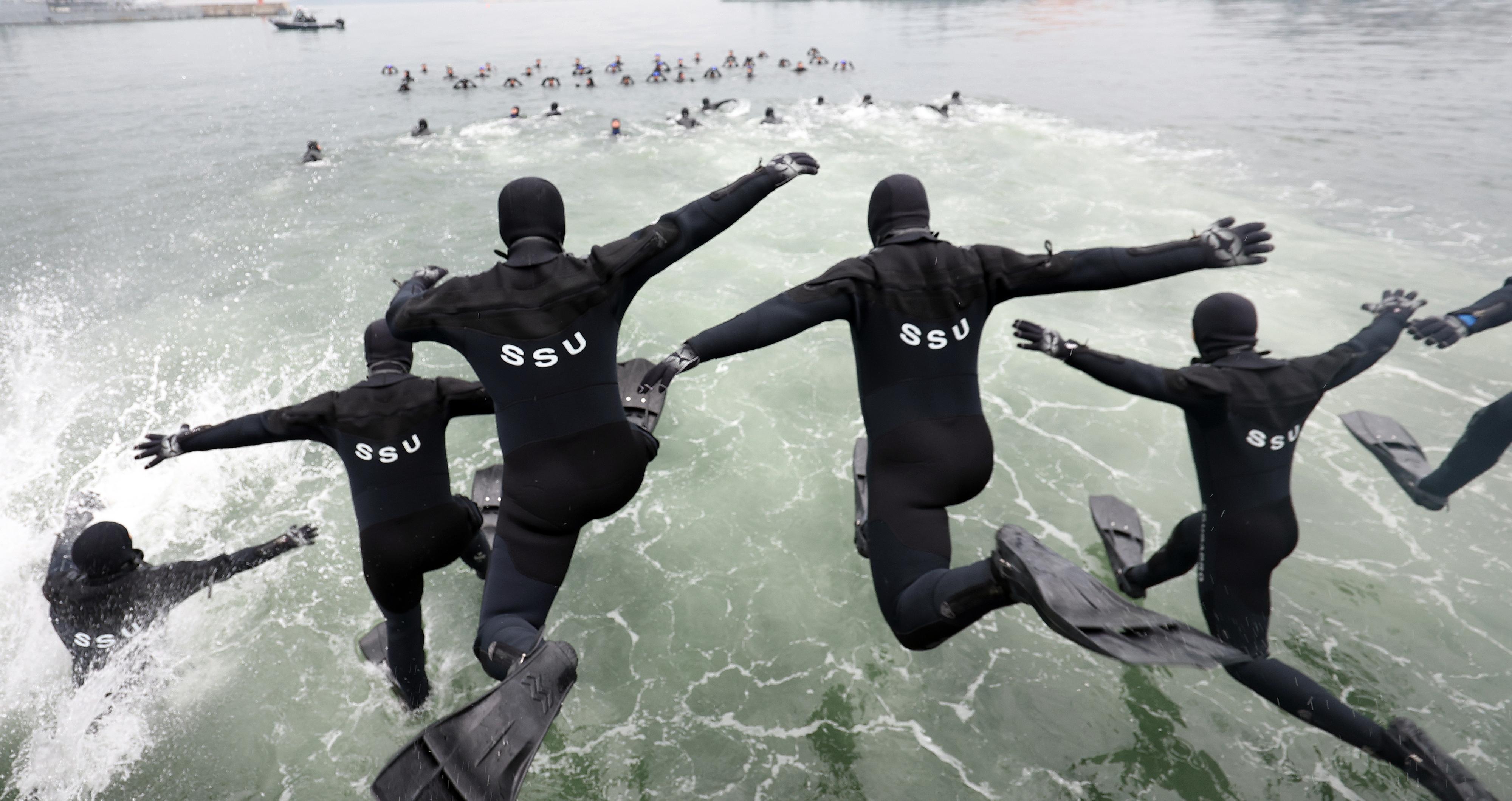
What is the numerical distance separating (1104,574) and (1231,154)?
59.7 ft

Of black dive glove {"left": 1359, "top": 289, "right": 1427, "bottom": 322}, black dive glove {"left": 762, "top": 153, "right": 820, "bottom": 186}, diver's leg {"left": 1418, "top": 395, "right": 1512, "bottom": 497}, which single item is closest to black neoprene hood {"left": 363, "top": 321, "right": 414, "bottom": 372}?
black dive glove {"left": 762, "top": 153, "right": 820, "bottom": 186}

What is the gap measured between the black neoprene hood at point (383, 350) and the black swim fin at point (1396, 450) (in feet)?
27.1

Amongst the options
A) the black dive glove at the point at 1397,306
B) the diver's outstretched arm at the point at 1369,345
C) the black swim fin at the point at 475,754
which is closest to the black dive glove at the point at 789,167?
the black swim fin at the point at 475,754

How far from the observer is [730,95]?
2972 cm

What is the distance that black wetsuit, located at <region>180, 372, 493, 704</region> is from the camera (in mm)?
4477

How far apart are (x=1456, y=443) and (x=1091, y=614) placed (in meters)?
5.61

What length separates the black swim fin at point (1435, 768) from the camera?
13.0 feet

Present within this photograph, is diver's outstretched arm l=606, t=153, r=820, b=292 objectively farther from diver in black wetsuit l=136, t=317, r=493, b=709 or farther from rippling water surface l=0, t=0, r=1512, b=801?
rippling water surface l=0, t=0, r=1512, b=801

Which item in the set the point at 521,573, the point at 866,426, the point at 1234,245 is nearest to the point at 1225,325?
the point at 1234,245

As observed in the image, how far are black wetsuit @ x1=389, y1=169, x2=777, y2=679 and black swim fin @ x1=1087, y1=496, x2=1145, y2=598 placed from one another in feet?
13.4

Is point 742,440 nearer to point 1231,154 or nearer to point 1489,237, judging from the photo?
point 1489,237

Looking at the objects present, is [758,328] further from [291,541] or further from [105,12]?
[105,12]

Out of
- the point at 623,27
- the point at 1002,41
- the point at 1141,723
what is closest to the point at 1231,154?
the point at 1141,723

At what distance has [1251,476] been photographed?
175 inches
